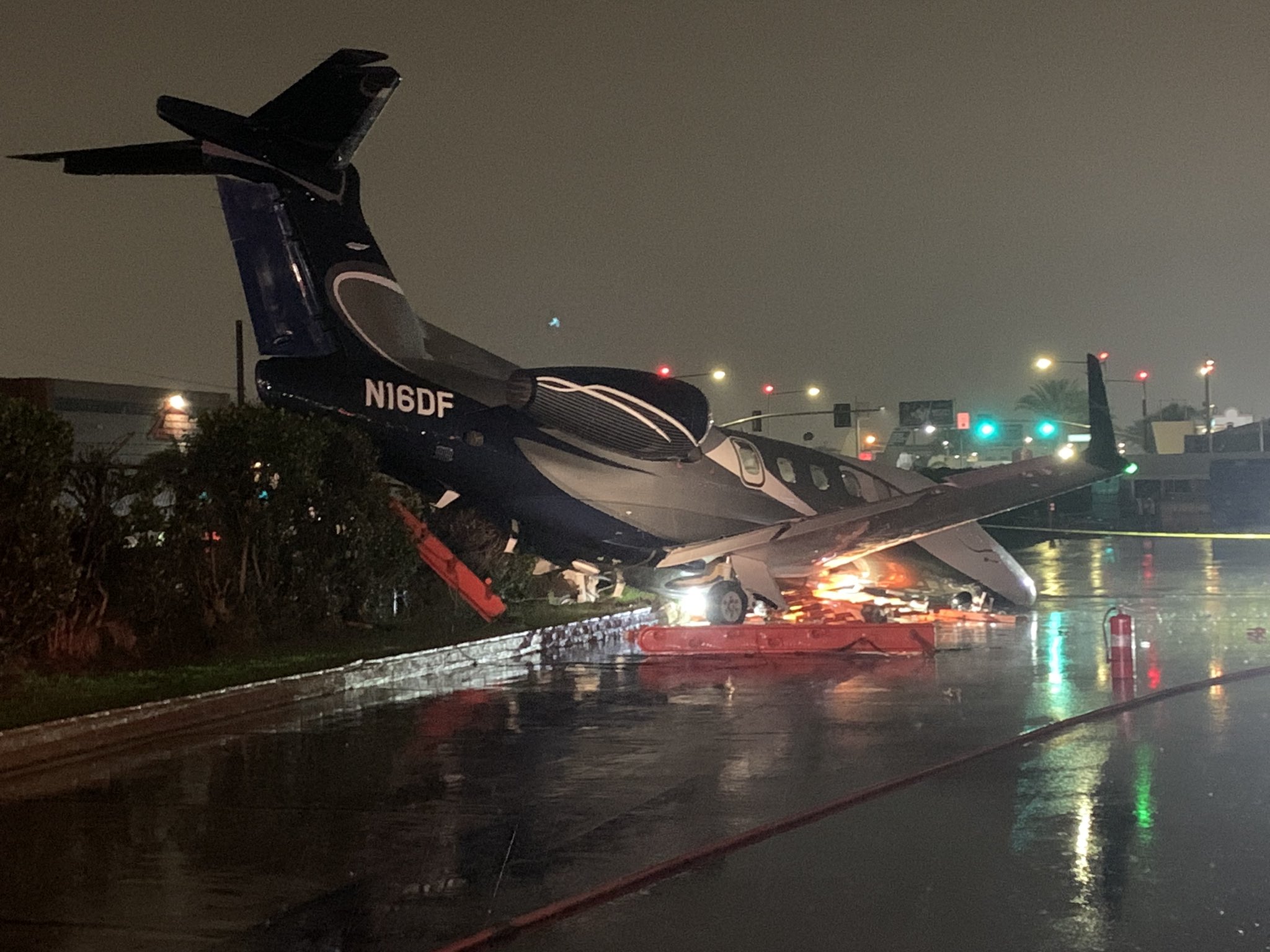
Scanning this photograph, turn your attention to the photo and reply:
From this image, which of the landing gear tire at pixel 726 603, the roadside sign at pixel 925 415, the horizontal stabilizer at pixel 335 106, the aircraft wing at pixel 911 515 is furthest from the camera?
the roadside sign at pixel 925 415

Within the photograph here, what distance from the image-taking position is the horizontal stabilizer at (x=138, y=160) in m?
16.2

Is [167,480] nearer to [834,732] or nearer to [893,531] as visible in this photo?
[834,732]

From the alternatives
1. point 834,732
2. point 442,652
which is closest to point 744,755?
point 834,732

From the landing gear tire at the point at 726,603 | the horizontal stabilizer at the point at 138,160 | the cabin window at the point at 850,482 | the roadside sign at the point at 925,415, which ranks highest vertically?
the roadside sign at the point at 925,415

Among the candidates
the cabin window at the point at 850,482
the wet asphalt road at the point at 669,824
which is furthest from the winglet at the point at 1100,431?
the wet asphalt road at the point at 669,824

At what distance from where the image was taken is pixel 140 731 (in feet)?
41.1

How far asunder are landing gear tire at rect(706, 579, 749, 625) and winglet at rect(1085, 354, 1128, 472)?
746cm

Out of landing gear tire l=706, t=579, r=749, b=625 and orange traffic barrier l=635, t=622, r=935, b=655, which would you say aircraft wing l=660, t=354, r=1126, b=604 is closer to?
landing gear tire l=706, t=579, r=749, b=625

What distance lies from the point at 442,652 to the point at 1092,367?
13.7m

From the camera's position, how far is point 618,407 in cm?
1905

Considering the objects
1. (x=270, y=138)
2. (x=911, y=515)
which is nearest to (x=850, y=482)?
(x=911, y=515)

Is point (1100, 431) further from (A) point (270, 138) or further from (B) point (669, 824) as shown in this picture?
(B) point (669, 824)

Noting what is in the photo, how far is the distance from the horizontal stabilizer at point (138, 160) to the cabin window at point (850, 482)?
1152cm

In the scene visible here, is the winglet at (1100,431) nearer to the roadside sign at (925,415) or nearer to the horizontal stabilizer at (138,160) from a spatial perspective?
the horizontal stabilizer at (138,160)
